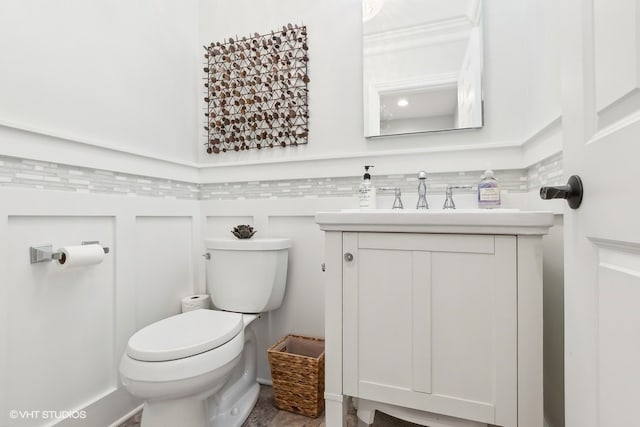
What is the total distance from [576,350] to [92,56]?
1727mm

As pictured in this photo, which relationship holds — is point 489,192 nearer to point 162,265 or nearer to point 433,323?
point 433,323

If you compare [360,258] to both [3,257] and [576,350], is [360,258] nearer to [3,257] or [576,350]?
[576,350]

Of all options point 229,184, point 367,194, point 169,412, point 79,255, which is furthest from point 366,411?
point 229,184

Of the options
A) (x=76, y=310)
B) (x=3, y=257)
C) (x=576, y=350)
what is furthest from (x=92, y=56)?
(x=576, y=350)

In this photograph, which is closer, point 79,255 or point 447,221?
point 447,221

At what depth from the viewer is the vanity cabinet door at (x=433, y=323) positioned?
84 centimetres

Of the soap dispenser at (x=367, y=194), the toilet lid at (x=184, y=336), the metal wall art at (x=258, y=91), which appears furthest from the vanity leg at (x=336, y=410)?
the metal wall art at (x=258, y=91)

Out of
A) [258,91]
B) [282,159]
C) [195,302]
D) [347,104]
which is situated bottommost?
[195,302]

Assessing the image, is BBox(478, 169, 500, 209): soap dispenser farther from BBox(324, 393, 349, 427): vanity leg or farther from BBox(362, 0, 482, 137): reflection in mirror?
BBox(324, 393, 349, 427): vanity leg

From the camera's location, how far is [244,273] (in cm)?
144

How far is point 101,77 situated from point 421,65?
1355mm

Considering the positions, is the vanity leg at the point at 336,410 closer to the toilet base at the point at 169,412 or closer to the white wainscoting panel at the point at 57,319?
the toilet base at the point at 169,412

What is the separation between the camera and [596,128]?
0.48 m

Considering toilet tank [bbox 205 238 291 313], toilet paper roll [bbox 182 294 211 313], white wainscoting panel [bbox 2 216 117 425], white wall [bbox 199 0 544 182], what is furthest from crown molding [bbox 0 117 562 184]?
toilet paper roll [bbox 182 294 211 313]
